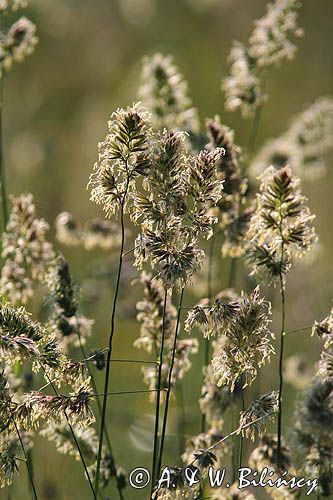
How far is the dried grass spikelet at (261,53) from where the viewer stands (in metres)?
2.92

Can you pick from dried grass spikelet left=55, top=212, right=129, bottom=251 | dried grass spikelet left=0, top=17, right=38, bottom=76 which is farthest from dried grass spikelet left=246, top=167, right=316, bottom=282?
dried grass spikelet left=0, top=17, right=38, bottom=76

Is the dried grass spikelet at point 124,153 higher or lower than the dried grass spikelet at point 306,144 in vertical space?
lower

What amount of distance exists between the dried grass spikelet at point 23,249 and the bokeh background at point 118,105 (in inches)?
35.1

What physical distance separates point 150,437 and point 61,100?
2597 millimetres

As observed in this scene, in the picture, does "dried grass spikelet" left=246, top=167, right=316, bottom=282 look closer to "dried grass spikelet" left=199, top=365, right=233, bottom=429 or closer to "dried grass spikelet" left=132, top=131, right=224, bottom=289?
"dried grass spikelet" left=132, top=131, right=224, bottom=289

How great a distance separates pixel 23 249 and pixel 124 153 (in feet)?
2.55

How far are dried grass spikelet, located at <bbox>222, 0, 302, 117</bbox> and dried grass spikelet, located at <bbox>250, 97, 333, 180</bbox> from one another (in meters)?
0.52

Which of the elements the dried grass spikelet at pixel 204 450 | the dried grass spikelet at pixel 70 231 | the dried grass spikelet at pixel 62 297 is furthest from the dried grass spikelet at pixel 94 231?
the dried grass spikelet at pixel 204 450

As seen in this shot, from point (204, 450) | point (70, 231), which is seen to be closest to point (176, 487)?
point (204, 450)

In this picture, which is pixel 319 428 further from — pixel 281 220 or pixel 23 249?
pixel 23 249

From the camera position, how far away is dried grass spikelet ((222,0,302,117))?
9.57 ft

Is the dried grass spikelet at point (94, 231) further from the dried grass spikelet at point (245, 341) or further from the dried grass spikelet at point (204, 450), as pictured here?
the dried grass spikelet at point (245, 341)

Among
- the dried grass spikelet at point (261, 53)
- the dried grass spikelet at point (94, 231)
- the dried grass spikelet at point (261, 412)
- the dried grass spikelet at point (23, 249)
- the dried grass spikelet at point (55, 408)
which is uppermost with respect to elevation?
the dried grass spikelet at point (261, 53)

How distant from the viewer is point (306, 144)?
3527mm
